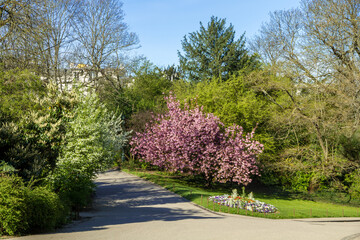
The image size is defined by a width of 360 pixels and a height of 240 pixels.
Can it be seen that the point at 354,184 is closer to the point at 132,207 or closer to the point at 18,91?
the point at 132,207

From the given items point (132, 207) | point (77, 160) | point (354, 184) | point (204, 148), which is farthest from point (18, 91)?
point (354, 184)

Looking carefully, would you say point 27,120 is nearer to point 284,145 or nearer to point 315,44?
point 315,44

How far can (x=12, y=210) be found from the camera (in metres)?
10.2

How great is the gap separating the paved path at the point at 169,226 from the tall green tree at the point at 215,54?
24502mm

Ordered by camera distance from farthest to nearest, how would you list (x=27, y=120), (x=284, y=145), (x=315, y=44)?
(x=284, y=145), (x=315, y=44), (x=27, y=120)

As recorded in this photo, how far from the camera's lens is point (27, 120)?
1464cm

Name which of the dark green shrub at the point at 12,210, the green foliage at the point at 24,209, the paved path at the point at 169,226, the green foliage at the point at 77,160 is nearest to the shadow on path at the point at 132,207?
the paved path at the point at 169,226

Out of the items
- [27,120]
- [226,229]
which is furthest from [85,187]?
[226,229]

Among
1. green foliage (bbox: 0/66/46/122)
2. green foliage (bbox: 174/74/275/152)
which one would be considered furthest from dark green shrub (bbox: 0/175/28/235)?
green foliage (bbox: 174/74/275/152)

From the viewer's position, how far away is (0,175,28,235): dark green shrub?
1010cm

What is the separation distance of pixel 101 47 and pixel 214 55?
13701 millimetres

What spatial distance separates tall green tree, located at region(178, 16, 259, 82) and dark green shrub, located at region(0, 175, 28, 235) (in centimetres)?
3234

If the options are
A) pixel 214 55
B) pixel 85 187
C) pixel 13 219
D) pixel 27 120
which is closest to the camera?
pixel 13 219

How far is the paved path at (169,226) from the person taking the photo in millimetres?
10711
